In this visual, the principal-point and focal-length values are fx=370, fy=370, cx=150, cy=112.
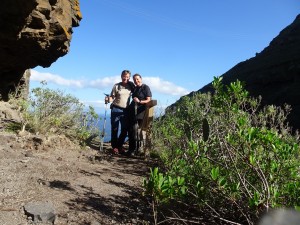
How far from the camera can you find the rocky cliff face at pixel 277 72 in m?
39.0

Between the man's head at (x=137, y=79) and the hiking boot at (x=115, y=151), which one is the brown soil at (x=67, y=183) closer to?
the hiking boot at (x=115, y=151)

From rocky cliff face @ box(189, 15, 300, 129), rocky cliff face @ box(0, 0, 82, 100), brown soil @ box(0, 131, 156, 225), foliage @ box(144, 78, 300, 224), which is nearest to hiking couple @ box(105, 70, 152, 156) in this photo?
brown soil @ box(0, 131, 156, 225)

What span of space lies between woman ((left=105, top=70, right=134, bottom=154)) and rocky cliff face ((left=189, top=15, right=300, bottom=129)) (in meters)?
26.1

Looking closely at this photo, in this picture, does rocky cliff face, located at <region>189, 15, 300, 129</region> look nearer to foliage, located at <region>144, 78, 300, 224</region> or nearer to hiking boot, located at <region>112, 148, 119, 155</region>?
hiking boot, located at <region>112, 148, 119, 155</region>

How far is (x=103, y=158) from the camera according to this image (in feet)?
27.5

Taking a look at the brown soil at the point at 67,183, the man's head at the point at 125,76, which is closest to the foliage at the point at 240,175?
the brown soil at the point at 67,183

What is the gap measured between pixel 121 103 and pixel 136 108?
18.0 inches

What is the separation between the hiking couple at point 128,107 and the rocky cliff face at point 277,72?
26.1 meters

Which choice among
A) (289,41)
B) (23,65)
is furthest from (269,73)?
(23,65)

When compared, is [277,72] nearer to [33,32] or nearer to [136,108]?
[136,108]

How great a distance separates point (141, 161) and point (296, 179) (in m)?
5.35

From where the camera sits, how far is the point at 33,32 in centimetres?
894

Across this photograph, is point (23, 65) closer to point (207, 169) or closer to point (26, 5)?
point (26, 5)

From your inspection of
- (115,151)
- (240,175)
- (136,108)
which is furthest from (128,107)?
(240,175)
